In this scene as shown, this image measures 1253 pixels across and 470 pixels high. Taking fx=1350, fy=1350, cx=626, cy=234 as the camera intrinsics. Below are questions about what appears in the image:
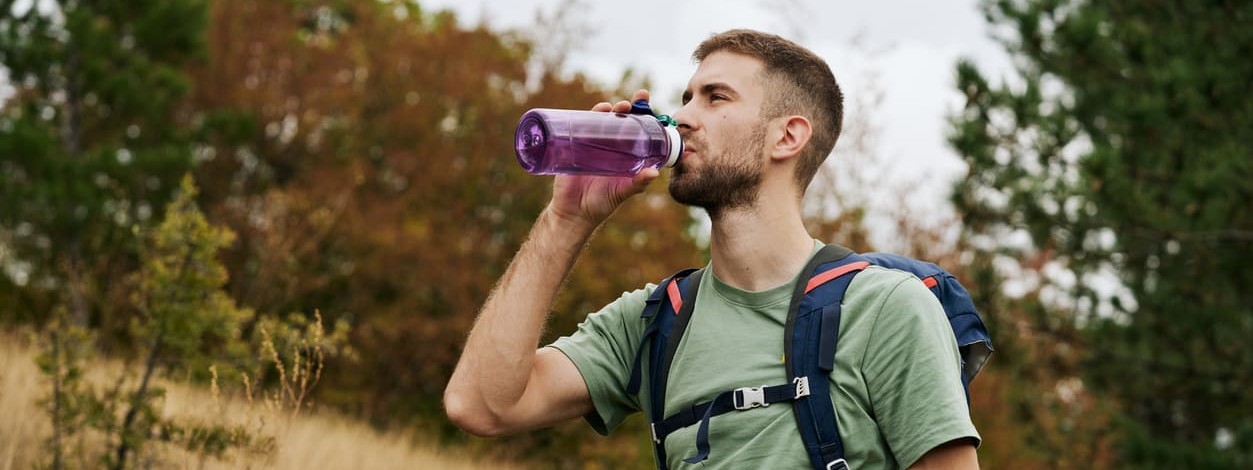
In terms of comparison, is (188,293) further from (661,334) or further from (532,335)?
(661,334)

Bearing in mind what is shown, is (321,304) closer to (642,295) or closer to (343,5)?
(343,5)

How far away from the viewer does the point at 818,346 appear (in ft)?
9.80

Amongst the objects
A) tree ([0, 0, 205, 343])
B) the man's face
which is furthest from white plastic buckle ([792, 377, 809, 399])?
tree ([0, 0, 205, 343])

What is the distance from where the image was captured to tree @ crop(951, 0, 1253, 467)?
927 centimetres

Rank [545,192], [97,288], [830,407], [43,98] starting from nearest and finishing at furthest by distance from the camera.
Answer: [830,407], [97,288], [43,98], [545,192]

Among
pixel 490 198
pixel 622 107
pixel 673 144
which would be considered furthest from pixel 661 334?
pixel 490 198

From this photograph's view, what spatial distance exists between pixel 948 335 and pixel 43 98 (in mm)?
17507

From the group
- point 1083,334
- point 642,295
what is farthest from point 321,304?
point 642,295

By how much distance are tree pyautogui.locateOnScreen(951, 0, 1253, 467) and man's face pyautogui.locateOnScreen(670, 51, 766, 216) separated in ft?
19.3

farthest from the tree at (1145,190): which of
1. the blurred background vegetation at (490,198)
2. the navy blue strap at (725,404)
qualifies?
the navy blue strap at (725,404)

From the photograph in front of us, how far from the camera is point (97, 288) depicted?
1224 centimetres

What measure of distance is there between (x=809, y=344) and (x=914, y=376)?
24 centimetres

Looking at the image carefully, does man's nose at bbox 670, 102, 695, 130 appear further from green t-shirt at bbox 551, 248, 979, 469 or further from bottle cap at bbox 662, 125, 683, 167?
green t-shirt at bbox 551, 248, 979, 469

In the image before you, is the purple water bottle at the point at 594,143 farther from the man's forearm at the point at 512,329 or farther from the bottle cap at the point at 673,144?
the man's forearm at the point at 512,329
